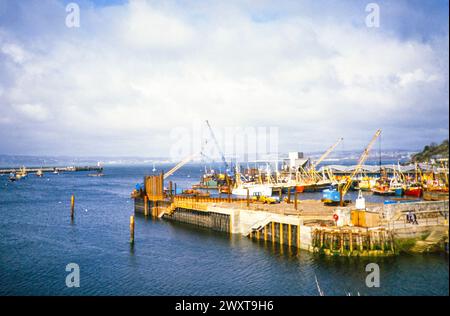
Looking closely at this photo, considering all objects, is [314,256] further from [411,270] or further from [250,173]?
[250,173]

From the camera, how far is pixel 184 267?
36094 mm

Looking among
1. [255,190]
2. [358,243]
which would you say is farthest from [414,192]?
[358,243]

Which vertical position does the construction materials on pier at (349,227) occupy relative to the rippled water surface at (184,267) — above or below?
above

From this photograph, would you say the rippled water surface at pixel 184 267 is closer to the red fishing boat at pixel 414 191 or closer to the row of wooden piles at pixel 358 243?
the row of wooden piles at pixel 358 243

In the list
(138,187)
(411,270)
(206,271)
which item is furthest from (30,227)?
(411,270)

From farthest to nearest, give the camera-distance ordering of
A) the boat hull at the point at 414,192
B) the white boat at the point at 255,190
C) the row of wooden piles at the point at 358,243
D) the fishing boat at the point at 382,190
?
the fishing boat at the point at 382,190 < the white boat at the point at 255,190 < the boat hull at the point at 414,192 < the row of wooden piles at the point at 358,243

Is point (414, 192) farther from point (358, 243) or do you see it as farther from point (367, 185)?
point (358, 243)

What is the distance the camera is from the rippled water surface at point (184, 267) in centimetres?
2977

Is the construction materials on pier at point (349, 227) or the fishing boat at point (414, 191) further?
the fishing boat at point (414, 191)

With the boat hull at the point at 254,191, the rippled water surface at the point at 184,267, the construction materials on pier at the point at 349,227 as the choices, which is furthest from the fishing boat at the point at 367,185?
the rippled water surface at the point at 184,267

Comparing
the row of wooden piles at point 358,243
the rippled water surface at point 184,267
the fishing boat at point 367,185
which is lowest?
the rippled water surface at point 184,267
